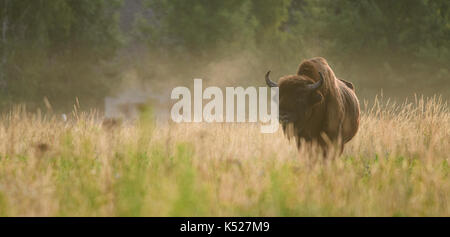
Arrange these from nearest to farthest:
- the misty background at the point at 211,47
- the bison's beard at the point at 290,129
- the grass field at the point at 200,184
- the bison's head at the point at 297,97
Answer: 1. the grass field at the point at 200,184
2. the bison's head at the point at 297,97
3. the bison's beard at the point at 290,129
4. the misty background at the point at 211,47

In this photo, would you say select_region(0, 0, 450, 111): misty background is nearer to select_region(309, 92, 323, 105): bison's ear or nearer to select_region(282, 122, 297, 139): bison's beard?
select_region(282, 122, 297, 139): bison's beard

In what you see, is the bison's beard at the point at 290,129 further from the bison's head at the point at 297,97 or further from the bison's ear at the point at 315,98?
the bison's ear at the point at 315,98

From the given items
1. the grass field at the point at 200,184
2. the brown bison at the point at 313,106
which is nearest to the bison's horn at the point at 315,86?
the brown bison at the point at 313,106

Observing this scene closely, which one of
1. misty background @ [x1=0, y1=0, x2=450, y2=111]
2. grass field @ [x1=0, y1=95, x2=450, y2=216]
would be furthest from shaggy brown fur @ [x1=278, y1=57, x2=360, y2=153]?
misty background @ [x1=0, y1=0, x2=450, y2=111]

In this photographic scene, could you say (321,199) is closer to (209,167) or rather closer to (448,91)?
(209,167)

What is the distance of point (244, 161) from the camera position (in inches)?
236

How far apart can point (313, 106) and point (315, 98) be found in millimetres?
204

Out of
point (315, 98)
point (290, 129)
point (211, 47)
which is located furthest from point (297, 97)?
point (211, 47)

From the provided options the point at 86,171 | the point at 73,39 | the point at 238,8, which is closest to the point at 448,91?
the point at 238,8

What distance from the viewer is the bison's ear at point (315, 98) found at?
267 inches

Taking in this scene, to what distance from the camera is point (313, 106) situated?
698 cm

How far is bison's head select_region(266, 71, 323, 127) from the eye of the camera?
673cm

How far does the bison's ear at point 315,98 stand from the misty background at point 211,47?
1711 centimetres

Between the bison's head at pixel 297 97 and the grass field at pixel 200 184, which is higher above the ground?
the bison's head at pixel 297 97
